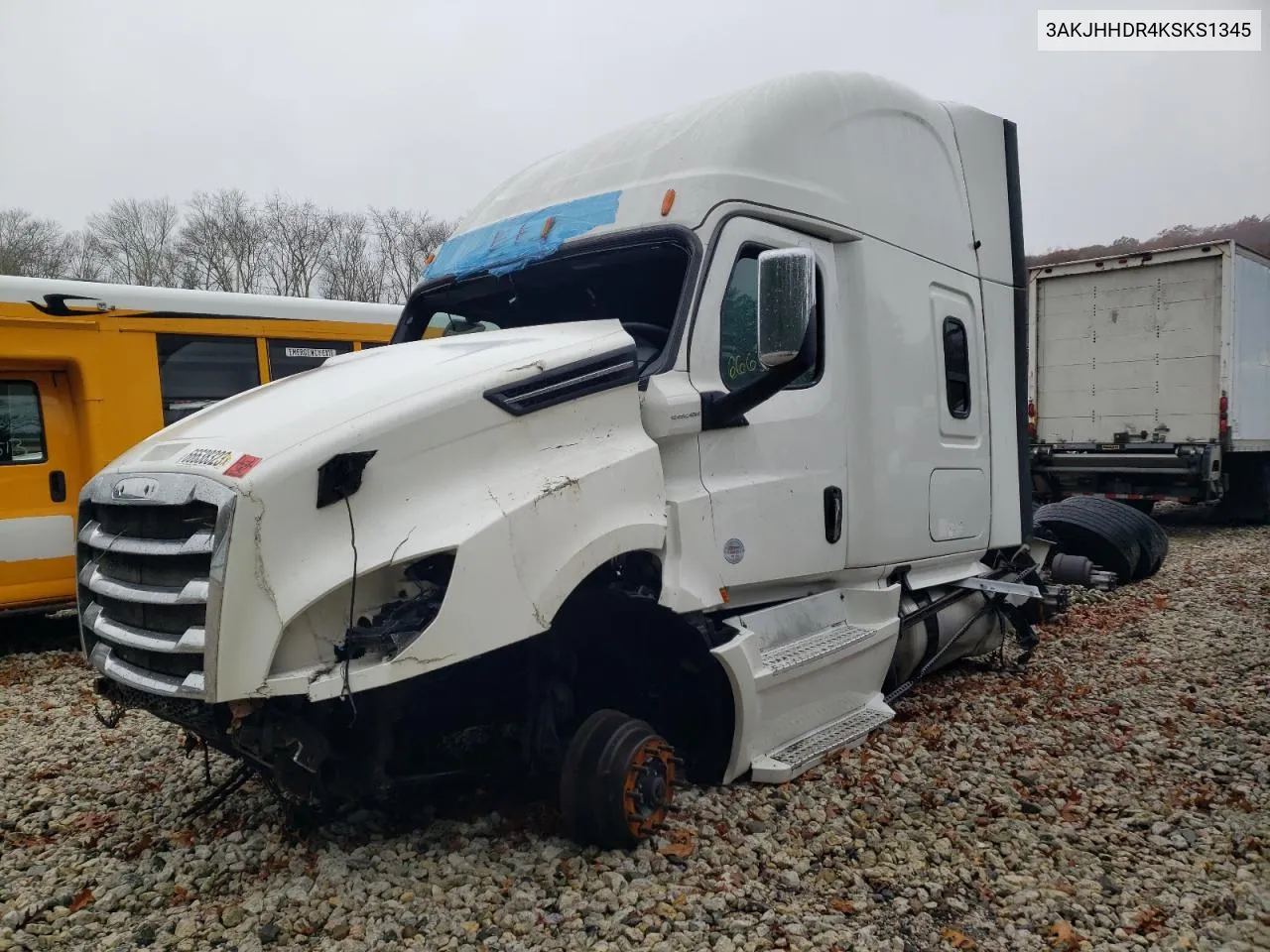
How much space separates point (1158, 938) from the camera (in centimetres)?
318

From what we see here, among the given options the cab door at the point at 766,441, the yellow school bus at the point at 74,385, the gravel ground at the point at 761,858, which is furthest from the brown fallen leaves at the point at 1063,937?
the yellow school bus at the point at 74,385

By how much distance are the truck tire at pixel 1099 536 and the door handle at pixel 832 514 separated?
17.4 ft

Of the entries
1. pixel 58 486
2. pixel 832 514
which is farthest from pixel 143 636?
pixel 58 486

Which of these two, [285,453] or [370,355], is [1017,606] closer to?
[370,355]

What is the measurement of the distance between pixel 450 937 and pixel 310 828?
103 cm

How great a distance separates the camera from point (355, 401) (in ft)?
10.9

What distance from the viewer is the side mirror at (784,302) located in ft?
12.2

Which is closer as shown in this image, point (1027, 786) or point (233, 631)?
point (233, 631)

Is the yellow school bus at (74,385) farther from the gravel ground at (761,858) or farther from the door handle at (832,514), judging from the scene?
the door handle at (832,514)

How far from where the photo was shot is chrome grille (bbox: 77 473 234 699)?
3016 mm

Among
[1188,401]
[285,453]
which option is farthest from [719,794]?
[1188,401]

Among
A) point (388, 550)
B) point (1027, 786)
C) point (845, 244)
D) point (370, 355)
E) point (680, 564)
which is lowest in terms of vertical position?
point (1027, 786)

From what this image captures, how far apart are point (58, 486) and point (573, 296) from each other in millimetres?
5878

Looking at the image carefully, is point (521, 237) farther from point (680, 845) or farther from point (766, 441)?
point (680, 845)
